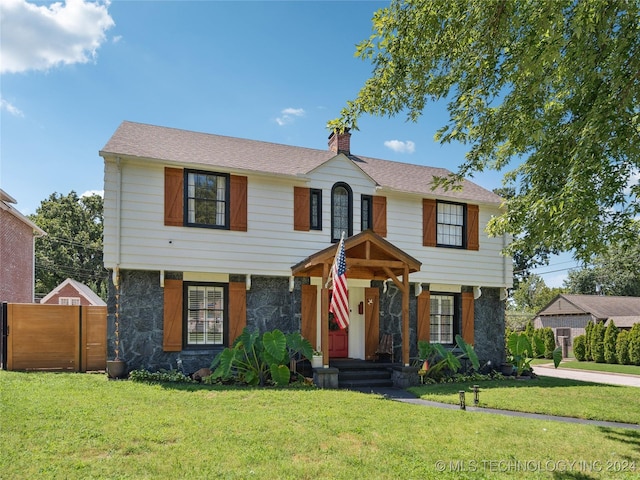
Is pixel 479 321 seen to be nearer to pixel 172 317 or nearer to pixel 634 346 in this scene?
pixel 172 317

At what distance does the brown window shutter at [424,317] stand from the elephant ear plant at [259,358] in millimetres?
4054

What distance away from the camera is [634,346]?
20734 mm

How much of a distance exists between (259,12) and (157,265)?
20.0 ft

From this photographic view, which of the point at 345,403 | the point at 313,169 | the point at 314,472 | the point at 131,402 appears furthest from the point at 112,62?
the point at 314,472

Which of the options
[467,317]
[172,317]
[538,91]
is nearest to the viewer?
[538,91]

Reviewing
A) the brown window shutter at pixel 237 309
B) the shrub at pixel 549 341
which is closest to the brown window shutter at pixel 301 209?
the brown window shutter at pixel 237 309

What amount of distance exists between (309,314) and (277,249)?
1.95 m

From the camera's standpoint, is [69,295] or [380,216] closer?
[380,216]

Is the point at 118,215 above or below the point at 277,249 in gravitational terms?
above

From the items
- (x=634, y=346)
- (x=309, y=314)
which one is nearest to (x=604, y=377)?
(x=634, y=346)

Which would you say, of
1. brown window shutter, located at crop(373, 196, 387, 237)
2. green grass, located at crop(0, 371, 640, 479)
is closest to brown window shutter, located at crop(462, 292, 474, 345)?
brown window shutter, located at crop(373, 196, 387, 237)

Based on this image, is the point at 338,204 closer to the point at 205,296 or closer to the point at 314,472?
the point at 205,296

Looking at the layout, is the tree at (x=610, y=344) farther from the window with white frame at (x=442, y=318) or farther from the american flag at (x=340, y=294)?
the american flag at (x=340, y=294)

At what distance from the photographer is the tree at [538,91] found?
5781 millimetres
